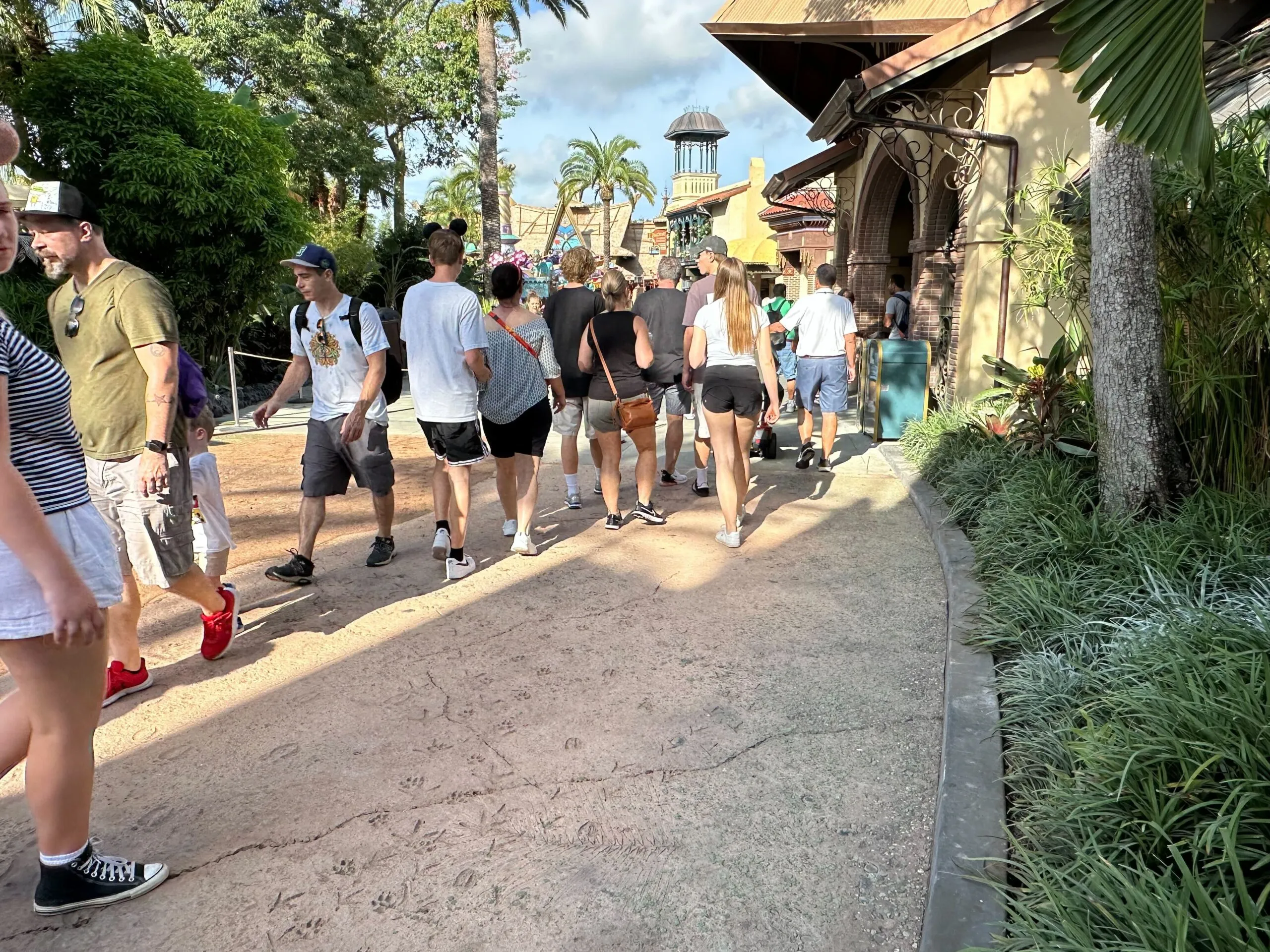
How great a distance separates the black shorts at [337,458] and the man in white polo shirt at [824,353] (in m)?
4.26

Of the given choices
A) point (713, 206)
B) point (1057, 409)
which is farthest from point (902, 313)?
point (713, 206)

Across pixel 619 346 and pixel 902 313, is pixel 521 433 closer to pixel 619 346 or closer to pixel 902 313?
pixel 619 346

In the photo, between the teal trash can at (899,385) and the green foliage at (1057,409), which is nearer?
the green foliage at (1057,409)

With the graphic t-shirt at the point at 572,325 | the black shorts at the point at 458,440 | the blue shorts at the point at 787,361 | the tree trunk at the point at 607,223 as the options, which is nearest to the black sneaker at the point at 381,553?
the black shorts at the point at 458,440

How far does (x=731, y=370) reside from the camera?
223 inches

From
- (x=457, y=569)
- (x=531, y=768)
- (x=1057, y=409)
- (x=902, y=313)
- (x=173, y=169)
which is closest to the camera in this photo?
(x=531, y=768)

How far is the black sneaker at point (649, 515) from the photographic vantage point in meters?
6.25

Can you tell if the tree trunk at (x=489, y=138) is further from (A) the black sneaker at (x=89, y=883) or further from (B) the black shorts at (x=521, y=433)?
(A) the black sneaker at (x=89, y=883)

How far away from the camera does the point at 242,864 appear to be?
2.66 meters

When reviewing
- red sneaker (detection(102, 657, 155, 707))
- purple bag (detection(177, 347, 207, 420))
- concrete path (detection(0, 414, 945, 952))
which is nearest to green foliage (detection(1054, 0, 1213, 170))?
concrete path (detection(0, 414, 945, 952))

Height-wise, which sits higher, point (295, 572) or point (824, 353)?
point (824, 353)

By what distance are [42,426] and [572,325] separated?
4312mm

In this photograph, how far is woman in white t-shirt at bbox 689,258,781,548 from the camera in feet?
18.6

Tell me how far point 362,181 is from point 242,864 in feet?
91.1
